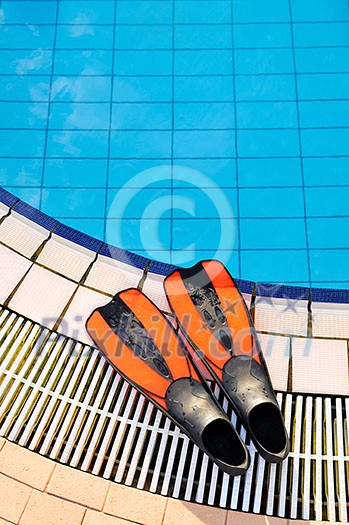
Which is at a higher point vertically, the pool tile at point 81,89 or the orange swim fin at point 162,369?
the pool tile at point 81,89

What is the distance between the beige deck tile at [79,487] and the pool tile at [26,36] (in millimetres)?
3901

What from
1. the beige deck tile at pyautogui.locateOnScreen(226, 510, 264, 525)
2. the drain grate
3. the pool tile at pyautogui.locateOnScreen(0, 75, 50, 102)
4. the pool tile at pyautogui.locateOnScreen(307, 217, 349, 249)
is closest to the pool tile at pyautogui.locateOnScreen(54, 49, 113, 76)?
the pool tile at pyautogui.locateOnScreen(0, 75, 50, 102)

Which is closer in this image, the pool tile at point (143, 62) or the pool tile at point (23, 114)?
the pool tile at point (23, 114)

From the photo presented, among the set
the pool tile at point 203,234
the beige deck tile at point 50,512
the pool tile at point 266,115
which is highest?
the pool tile at point 266,115

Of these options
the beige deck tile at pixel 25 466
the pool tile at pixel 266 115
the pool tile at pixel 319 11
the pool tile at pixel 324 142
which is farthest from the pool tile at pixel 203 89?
the beige deck tile at pixel 25 466

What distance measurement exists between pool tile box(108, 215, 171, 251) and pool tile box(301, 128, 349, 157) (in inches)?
54.5

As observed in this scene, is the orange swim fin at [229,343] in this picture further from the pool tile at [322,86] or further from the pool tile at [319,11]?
the pool tile at [319,11]

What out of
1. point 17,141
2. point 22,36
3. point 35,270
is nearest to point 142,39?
point 22,36

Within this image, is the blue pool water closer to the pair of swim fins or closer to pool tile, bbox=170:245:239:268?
pool tile, bbox=170:245:239:268

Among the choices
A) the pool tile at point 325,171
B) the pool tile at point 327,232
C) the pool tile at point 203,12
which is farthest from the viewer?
the pool tile at point 203,12

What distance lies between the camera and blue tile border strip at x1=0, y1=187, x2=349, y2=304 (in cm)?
434

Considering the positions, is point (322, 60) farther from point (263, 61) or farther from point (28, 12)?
point (28, 12)

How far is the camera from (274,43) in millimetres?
5613

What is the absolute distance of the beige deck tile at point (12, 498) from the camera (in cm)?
341
